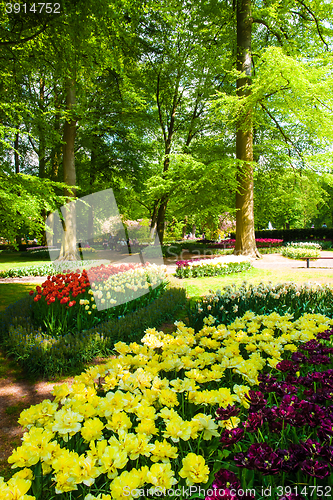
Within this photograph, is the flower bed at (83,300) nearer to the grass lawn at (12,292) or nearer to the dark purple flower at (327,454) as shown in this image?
the grass lawn at (12,292)

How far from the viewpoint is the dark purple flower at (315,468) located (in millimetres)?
1027

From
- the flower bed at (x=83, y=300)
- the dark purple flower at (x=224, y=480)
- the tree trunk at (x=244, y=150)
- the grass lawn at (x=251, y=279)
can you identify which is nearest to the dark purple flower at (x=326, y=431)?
the dark purple flower at (x=224, y=480)

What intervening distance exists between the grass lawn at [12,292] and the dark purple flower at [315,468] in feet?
22.8

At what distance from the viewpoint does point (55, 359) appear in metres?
3.40

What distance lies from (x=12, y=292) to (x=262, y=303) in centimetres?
731

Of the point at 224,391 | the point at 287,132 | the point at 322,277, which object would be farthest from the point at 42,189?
the point at 287,132

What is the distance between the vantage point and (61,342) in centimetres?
357

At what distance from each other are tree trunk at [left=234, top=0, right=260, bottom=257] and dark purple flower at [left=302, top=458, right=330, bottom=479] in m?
11.6

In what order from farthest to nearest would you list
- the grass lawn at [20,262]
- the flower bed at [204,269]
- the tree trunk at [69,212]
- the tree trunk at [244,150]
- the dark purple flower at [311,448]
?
the grass lawn at [20,262] < the tree trunk at [69,212] < the tree trunk at [244,150] < the flower bed at [204,269] < the dark purple flower at [311,448]

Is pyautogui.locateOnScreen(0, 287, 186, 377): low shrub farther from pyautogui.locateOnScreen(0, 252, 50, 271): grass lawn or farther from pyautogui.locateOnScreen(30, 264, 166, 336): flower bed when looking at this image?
pyautogui.locateOnScreen(0, 252, 50, 271): grass lawn

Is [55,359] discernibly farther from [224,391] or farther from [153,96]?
[153,96]

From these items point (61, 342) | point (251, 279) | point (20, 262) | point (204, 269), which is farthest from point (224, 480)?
point (20, 262)

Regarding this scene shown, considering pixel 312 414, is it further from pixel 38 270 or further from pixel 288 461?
pixel 38 270

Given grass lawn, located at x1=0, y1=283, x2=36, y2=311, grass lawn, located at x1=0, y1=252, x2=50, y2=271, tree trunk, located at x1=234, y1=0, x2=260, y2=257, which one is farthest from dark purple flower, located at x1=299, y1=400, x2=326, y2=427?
grass lawn, located at x1=0, y1=252, x2=50, y2=271
